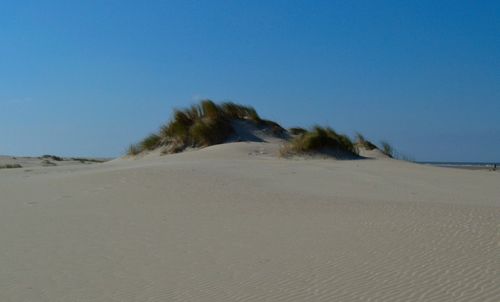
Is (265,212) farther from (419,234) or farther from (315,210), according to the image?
(419,234)

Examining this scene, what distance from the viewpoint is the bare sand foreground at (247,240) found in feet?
12.9

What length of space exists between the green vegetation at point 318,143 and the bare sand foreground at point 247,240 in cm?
481

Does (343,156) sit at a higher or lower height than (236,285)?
higher

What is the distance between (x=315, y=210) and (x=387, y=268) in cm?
287

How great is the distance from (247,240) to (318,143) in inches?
402

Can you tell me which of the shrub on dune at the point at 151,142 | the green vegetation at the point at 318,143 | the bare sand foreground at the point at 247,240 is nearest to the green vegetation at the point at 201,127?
the shrub on dune at the point at 151,142

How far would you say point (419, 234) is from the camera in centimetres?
548

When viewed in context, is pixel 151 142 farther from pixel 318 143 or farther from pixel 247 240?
pixel 247 240

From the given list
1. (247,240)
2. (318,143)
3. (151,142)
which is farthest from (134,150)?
(247,240)

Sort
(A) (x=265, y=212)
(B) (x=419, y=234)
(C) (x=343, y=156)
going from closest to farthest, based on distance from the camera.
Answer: (B) (x=419, y=234) → (A) (x=265, y=212) → (C) (x=343, y=156)

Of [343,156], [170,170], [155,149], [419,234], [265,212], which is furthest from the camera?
[155,149]

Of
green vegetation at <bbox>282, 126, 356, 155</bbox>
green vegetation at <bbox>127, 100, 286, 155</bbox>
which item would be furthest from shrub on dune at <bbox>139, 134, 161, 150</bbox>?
green vegetation at <bbox>282, 126, 356, 155</bbox>

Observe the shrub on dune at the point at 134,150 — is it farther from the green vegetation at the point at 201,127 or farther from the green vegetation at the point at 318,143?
the green vegetation at the point at 318,143

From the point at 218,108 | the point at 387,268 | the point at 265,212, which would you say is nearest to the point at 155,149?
the point at 218,108
